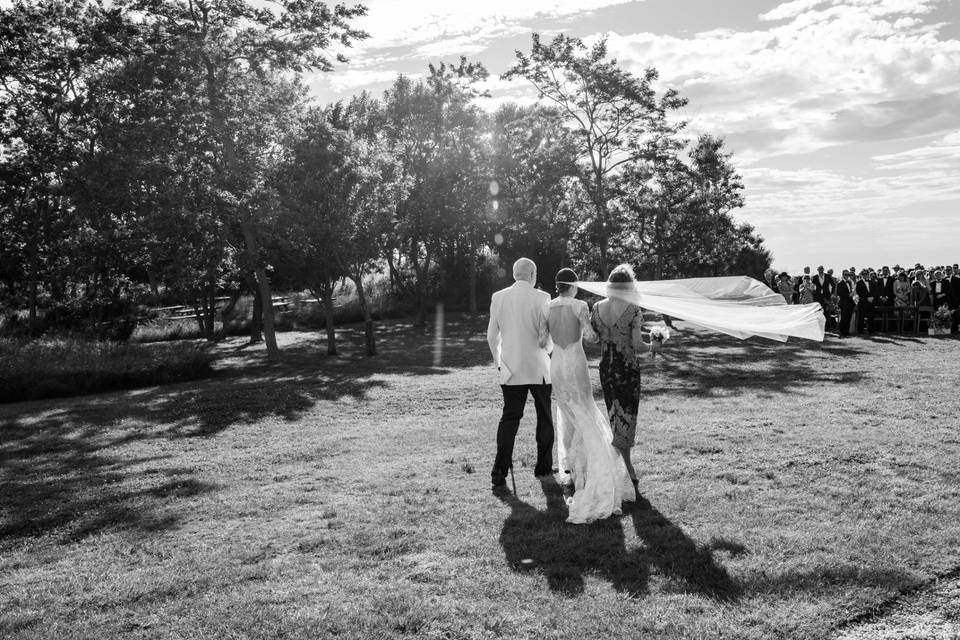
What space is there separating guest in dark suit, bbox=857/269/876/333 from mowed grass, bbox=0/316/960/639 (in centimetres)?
1474

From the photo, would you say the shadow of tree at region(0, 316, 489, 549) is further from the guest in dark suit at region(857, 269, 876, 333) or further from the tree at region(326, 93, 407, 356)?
the guest in dark suit at region(857, 269, 876, 333)

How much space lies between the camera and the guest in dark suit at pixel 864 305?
92.8 ft

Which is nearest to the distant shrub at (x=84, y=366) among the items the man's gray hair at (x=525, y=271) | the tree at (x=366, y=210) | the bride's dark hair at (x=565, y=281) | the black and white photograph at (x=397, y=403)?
the black and white photograph at (x=397, y=403)

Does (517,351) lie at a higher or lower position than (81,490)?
higher

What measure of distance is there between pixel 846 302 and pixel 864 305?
3.58ft

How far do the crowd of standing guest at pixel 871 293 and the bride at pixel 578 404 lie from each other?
2228cm

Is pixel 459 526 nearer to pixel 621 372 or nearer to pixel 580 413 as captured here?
pixel 580 413

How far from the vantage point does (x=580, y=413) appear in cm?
800

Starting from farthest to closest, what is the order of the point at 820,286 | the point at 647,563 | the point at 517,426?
the point at 820,286
the point at 517,426
the point at 647,563

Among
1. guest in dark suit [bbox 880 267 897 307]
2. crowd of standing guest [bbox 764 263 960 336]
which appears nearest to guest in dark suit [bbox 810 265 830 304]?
crowd of standing guest [bbox 764 263 960 336]

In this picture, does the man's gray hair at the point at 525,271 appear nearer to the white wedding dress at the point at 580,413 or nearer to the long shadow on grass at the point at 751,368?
the white wedding dress at the point at 580,413

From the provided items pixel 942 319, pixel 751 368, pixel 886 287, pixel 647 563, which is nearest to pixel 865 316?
pixel 886 287

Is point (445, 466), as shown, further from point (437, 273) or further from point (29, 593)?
point (437, 273)

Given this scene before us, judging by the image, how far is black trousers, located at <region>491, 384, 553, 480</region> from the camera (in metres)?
8.69
